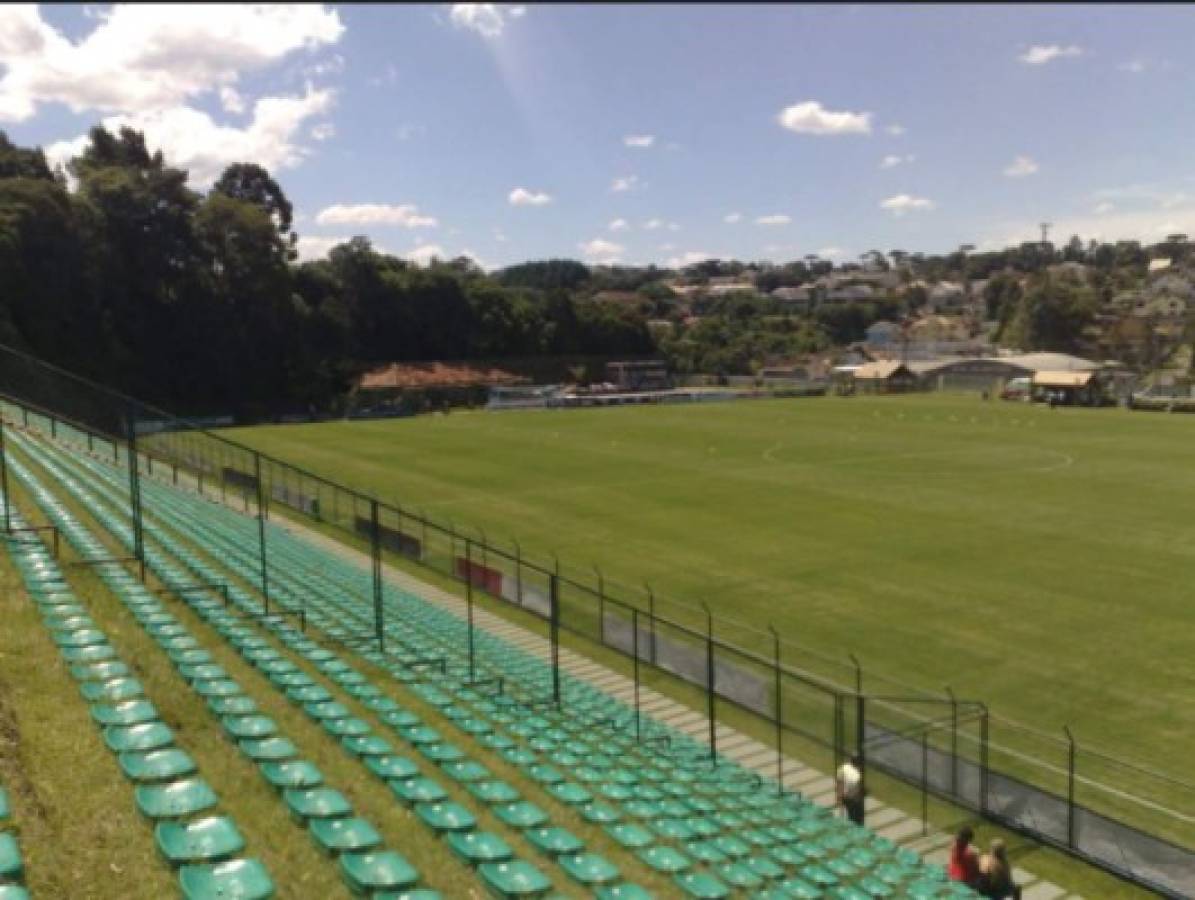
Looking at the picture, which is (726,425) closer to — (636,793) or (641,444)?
(641,444)

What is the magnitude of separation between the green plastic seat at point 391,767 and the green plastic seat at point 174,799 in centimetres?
214

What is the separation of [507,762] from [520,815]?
2378mm

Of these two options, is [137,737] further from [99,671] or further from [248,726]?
[99,671]

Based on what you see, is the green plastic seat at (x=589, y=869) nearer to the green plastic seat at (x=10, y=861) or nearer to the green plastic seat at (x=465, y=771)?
the green plastic seat at (x=465, y=771)

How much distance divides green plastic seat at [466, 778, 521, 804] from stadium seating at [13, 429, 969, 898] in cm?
3

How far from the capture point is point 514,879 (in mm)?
8305

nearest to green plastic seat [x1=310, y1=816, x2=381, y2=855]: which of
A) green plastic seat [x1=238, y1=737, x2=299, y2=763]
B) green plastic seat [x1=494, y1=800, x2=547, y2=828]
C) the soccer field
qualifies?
green plastic seat [x1=238, y1=737, x2=299, y2=763]

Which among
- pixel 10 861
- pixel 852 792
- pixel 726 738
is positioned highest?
pixel 10 861

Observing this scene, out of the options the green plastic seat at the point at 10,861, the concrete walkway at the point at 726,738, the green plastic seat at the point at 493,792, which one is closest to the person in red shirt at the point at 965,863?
the concrete walkway at the point at 726,738

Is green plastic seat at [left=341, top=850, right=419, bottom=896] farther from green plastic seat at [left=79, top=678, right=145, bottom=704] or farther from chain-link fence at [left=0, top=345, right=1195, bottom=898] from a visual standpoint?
chain-link fence at [left=0, top=345, right=1195, bottom=898]

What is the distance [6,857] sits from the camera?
6.85m

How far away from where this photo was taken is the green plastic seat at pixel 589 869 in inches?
347

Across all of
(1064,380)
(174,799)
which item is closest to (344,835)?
(174,799)

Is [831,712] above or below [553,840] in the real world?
below
